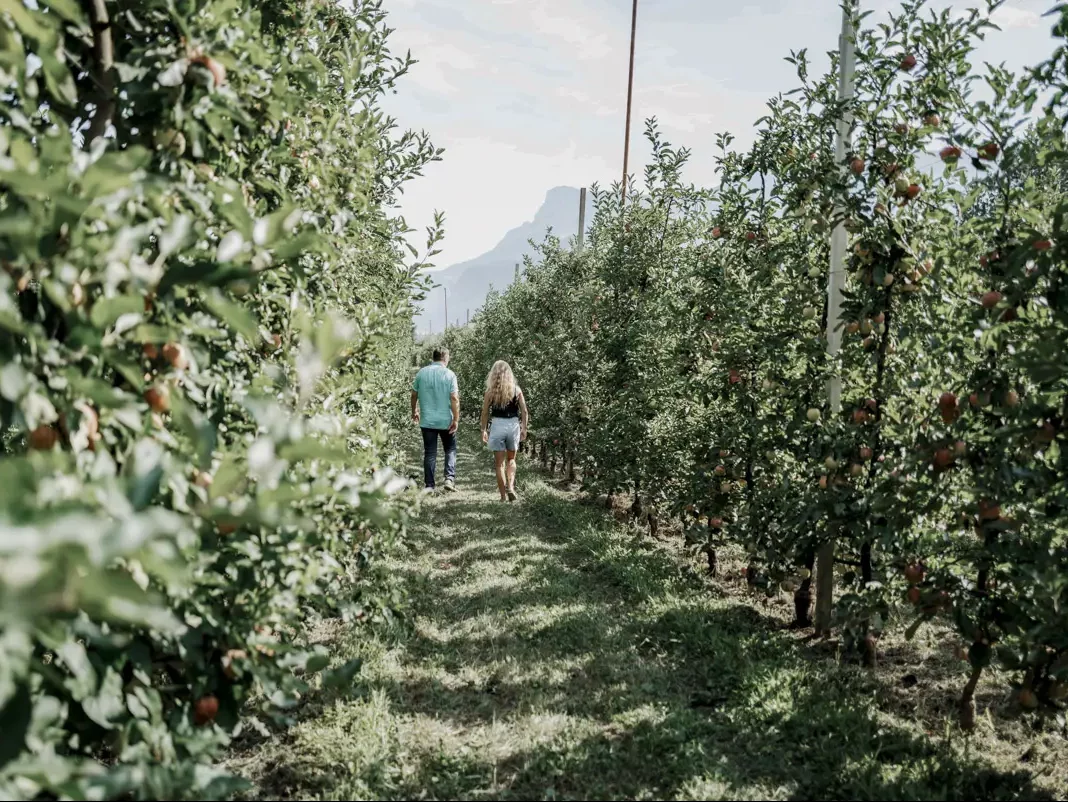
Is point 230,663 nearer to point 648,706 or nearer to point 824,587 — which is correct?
point 648,706

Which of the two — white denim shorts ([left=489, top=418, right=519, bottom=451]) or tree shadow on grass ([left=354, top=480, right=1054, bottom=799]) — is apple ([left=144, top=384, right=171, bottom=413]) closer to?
tree shadow on grass ([left=354, top=480, right=1054, bottom=799])

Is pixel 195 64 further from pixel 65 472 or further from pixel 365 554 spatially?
pixel 365 554

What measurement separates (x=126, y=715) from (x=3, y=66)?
1472mm

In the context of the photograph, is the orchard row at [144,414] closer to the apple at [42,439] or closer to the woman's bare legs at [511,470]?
the apple at [42,439]

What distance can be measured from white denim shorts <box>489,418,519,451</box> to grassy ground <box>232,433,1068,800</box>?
3207 millimetres

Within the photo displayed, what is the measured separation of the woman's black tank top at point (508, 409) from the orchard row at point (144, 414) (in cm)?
570

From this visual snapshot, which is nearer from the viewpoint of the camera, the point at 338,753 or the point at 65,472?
the point at 65,472

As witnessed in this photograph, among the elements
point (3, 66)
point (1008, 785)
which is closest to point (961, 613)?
point (1008, 785)

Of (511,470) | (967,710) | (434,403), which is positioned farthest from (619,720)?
(511,470)

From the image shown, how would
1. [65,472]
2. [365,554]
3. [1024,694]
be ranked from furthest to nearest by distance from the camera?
[365,554], [1024,694], [65,472]

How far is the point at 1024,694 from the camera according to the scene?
276 cm

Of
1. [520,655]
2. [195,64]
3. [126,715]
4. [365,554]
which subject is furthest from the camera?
[520,655]

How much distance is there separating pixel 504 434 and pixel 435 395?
0.95 metres

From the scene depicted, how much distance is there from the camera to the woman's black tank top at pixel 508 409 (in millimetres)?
8302
